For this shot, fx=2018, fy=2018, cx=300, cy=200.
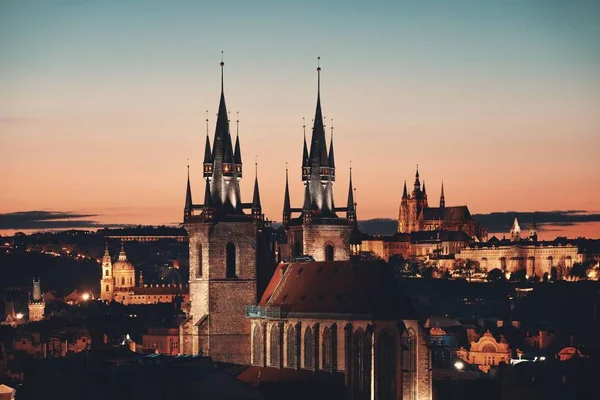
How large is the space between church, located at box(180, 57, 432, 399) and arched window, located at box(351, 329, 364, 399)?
87 centimetres

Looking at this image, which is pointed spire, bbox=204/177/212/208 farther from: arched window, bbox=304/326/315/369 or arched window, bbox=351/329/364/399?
arched window, bbox=351/329/364/399

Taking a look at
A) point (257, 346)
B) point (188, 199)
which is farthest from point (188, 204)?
point (257, 346)

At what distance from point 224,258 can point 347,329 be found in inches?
569

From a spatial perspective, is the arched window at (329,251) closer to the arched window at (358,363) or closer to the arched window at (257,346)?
the arched window at (257,346)

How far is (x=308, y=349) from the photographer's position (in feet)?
353

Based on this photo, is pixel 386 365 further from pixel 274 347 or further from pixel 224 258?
pixel 224 258

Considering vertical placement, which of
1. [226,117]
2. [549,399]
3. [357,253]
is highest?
[226,117]

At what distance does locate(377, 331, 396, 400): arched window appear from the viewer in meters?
99.9


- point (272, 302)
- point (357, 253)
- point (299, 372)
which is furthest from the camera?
point (357, 253)

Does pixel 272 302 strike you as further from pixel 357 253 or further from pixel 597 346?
pixel 597 346

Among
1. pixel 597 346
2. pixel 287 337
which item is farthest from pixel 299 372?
pixel 597 346

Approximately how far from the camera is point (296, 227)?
4633 inches

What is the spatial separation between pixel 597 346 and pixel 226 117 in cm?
5878

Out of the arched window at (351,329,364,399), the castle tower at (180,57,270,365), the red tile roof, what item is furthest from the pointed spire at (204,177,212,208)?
Result: the arched window at (351,329,364,399)
